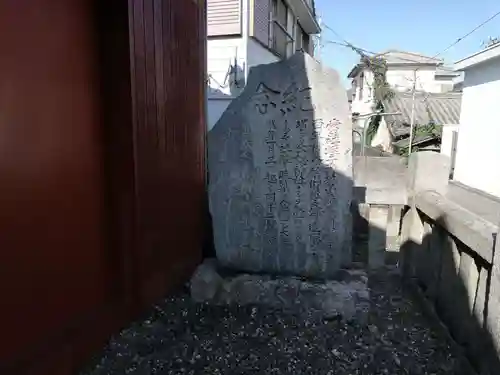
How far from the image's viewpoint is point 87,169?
2434 mm

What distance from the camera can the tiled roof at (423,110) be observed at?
15.8m

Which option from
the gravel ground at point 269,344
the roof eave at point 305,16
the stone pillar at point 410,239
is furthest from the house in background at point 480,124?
the gravel ground at point 269,344

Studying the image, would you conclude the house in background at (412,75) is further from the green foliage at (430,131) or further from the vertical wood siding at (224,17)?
the vertical wood siding at (224,17)

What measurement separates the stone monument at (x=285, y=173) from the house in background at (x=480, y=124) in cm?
867

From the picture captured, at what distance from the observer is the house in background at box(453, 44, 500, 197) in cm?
1005

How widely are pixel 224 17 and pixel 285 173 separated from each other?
6424 millimetres

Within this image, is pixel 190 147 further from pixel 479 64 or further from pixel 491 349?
pixel 479 64

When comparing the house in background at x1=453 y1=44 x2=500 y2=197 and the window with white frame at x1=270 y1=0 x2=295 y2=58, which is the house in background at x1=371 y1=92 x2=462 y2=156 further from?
the window with white frame at x1=270 y1=0 x2=295 y2=58

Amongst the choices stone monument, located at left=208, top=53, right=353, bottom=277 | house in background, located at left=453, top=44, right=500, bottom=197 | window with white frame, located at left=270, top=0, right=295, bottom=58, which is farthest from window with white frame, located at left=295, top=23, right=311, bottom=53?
stone monument, located at left=208, top=53, right=353, bottom=277

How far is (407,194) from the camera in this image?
144 inches

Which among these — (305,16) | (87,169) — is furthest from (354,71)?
(87,169)

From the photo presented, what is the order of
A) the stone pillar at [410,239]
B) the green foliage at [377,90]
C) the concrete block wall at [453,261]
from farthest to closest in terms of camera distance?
the green foliage at [377,90]
the stone pillar at [410,239]
the concrete block wall at [453,261]

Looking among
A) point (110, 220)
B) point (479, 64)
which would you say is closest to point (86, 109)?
point (110, 220)

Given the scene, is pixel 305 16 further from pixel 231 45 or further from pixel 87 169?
pixel 87 169
